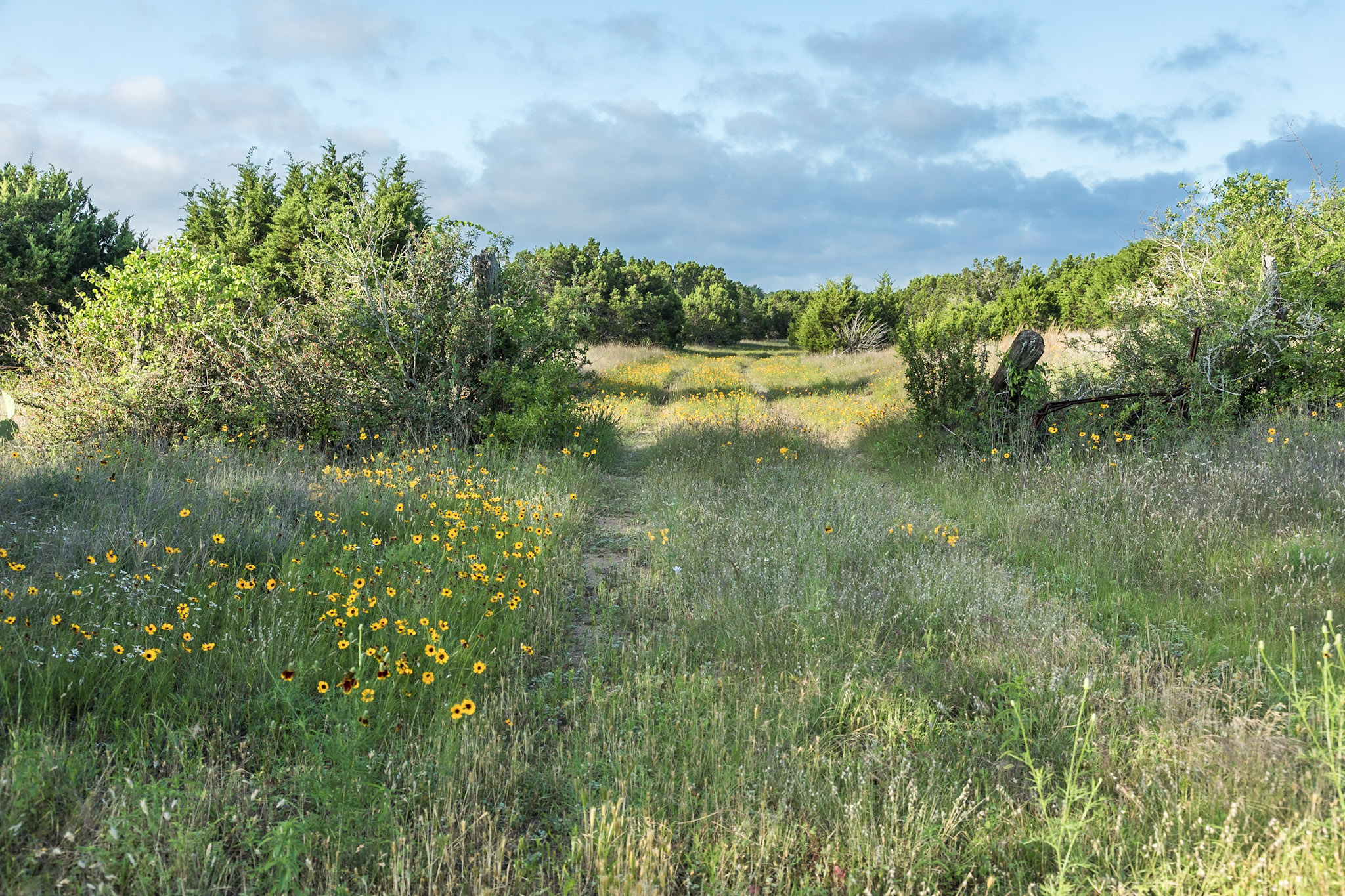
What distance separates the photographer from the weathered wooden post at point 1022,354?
8023 mm

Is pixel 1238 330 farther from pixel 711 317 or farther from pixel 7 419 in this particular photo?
pixel 711 317

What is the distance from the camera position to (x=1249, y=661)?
3.37 m

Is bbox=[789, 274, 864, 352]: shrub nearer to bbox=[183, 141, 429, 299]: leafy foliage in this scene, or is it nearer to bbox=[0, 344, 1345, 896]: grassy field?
bbox=[183, 141, 429, 299]: leafy foliage

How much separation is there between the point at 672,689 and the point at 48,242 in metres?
22.0

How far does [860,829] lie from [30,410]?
10.6 metres

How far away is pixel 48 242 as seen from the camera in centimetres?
1755

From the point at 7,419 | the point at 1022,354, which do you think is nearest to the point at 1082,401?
the point at 1022,354

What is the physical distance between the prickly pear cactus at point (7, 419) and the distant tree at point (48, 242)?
7.07 m

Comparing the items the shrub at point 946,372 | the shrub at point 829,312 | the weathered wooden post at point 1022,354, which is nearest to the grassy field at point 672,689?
the weathered wooden post at point 1022,354

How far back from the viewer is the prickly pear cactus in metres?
8.99

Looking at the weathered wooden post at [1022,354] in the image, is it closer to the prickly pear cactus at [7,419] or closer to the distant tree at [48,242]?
the prickly pear cactus at [7,419]

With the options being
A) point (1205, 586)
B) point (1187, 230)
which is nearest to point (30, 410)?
point (1205, 586)

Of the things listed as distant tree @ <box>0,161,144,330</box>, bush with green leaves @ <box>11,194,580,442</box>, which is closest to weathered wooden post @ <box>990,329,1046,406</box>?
bush with green leaves @ <box>11,194,580,442</box>

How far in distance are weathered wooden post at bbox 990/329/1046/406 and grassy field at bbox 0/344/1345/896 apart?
197cm
